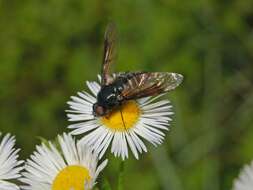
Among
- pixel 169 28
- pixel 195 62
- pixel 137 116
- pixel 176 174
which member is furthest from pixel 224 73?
pixel 137 116

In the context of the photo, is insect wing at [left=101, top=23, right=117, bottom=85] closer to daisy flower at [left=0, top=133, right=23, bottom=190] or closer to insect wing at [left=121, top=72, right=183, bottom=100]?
insect wing at [left=121, top=72, right=183, bottom=100]

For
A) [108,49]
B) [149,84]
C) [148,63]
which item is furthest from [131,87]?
[148,63]

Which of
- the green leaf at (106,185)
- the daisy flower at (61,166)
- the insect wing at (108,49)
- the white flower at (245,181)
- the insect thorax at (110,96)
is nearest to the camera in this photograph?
the white flower at (245,181)

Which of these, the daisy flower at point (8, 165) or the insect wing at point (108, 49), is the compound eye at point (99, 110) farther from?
the daisy flower at point (8, 165)

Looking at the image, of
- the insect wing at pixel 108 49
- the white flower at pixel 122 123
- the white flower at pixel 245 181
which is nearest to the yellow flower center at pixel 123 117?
the white flower at pixel 122 123

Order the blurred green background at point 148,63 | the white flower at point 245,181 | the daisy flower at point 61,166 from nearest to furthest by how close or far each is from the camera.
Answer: the white flower at point 245,181
the daisy flower at point 61,166
the blurred green background at point 148,63
